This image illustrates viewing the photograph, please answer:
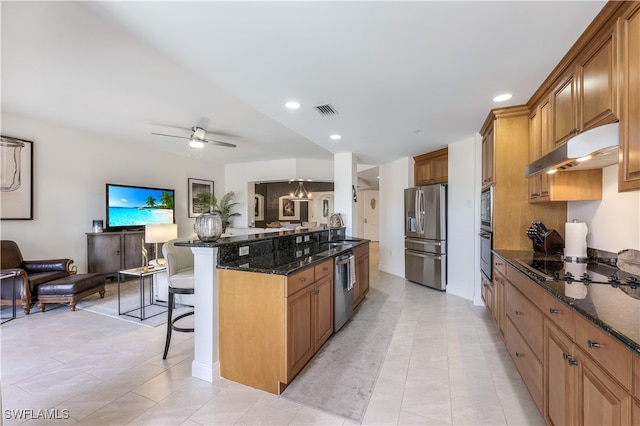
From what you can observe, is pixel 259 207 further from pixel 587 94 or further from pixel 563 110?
pixel 587 94

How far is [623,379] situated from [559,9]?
179 cm

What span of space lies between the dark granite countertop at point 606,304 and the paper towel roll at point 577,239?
0.82m

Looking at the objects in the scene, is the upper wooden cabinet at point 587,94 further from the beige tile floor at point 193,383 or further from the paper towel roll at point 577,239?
the beige tile floor at point 193,383

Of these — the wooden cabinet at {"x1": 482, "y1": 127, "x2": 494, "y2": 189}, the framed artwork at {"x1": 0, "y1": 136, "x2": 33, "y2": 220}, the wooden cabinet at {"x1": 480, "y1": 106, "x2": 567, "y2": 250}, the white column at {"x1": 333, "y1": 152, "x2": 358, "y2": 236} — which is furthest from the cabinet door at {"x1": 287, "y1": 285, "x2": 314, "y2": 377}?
the framed artwork at {"x1": 0, "y1": 136, "x2": 33, "y2": 220}

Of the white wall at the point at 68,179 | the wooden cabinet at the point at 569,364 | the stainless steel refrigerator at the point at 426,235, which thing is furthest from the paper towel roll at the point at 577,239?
the white wall at the point at 68,179

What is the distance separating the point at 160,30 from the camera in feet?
A: 5.77

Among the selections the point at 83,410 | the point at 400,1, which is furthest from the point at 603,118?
the point at 83,410

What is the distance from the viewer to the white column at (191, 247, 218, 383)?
220 centimetres

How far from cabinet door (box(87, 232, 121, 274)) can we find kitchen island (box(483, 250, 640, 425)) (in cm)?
592

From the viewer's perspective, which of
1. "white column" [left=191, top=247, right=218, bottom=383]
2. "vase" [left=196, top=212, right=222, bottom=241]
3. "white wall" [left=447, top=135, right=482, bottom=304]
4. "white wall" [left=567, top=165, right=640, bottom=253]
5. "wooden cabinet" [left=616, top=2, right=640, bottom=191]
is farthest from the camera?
"white wall" [left=447, top=135, right=482, bottom=304]

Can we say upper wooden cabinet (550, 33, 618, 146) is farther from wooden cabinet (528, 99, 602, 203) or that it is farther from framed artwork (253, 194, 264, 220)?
framed artwork (253, 194, 264, 220)

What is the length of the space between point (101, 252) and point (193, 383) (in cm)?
415

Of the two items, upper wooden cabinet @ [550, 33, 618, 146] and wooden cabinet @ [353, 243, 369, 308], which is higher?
upper wooden cabinet @ [550, 33, 618, 146]

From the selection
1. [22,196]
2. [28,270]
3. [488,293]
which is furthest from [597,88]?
[22,196]
